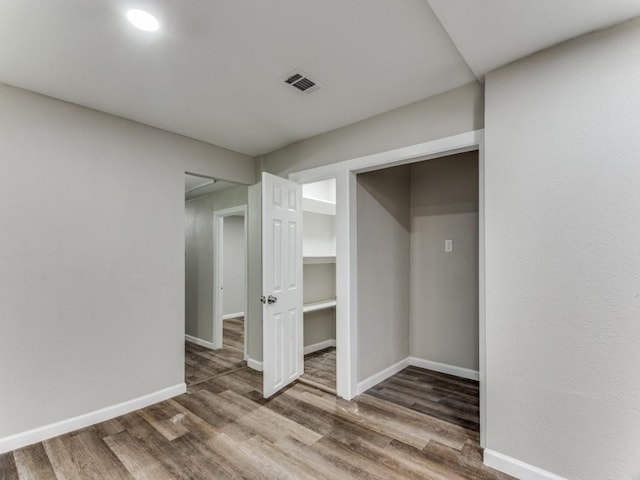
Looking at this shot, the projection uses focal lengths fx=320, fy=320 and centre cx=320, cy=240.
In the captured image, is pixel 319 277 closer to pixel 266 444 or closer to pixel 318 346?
pixel 318 346

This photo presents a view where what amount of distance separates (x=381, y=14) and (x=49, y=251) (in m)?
2.84

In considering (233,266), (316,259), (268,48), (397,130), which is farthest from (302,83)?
(233,266)

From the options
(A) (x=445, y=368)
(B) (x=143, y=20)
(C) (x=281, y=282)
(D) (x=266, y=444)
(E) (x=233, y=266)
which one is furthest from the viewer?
(E) (x=233, y=266)

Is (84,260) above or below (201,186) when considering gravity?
below

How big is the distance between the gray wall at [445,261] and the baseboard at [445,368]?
0.04 m

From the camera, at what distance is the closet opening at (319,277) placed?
4336 mm

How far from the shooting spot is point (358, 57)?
202 cm

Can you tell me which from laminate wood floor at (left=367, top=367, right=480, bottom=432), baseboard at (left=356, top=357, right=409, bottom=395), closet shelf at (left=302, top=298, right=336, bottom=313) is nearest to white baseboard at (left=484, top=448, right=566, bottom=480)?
laminate wood floor at (left=367, top=367, right=480, bottom=432)

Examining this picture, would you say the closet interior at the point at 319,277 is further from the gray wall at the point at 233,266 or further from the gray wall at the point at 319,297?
the gray wall at the point at 233,266

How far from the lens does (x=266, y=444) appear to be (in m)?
2.31

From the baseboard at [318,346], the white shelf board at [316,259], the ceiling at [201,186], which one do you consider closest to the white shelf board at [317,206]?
the white shelf board at [316,259]

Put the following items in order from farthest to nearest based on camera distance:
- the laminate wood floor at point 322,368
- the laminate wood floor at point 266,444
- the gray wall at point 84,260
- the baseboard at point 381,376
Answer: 1. the laminate wood floor at point 322,368
2. the baseboard at point 381,376
3. the gray wall at point 84,260
4. the laminate wood floor at point 266,444

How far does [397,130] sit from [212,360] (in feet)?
12.0

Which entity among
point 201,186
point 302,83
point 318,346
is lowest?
point 318,346
